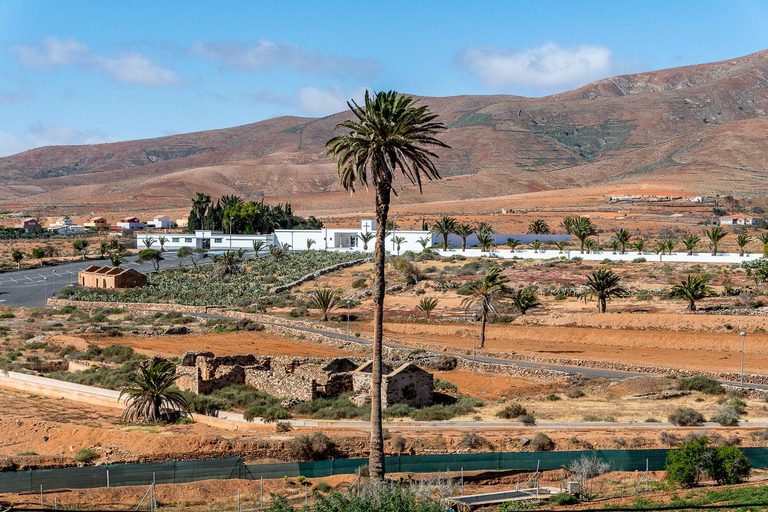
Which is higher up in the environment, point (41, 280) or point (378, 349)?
point (378, 349)

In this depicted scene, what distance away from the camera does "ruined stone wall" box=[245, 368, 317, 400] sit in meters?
33.5

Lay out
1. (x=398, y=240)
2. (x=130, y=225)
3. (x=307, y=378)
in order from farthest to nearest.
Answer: (x=130, y=225) → (x=398, y=240) → (x=307, y=378)

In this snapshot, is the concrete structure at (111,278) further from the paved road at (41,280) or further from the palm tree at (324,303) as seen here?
the palm tree at (324,303)

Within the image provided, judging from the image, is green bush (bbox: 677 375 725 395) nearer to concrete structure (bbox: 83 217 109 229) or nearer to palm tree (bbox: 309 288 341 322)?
palm tree (bbox: 309 288 341 322)

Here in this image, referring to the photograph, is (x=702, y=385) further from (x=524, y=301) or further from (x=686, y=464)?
(x=524, y=301)

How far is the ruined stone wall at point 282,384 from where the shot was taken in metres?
33.5

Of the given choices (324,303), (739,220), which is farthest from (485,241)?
(739,220)

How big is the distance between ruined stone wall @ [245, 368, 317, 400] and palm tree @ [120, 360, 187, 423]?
4.62m

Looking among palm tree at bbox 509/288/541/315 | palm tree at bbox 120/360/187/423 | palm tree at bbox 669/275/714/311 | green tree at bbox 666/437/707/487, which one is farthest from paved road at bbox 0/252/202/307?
green tree at bbox 666/437/707/487

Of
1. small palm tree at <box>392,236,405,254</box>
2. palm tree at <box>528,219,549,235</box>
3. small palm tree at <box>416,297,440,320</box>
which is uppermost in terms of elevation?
palm tree at <box>528,219,549,235</box>

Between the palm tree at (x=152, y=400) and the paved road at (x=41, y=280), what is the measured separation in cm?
4773

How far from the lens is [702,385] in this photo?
3669 centimetres

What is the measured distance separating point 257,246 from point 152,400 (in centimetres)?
7486

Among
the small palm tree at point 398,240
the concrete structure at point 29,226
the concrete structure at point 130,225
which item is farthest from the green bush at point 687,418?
the concrete structure at point 29,226
